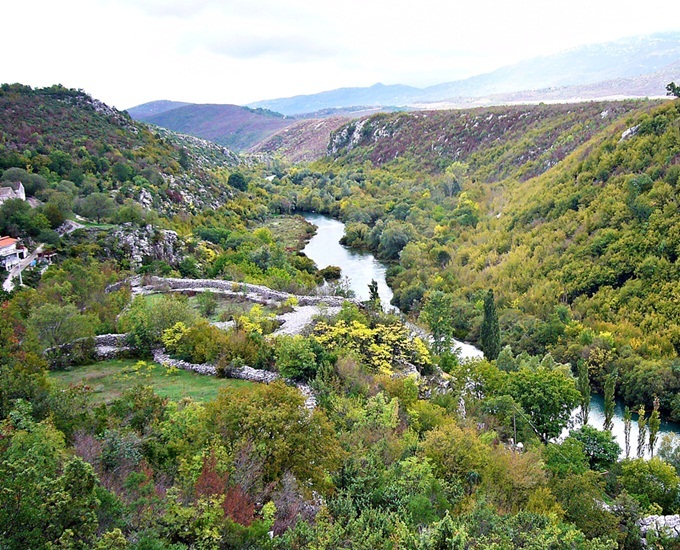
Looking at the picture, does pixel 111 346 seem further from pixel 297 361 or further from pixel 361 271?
pixel 361 271

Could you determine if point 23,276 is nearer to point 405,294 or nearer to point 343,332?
point 343,332

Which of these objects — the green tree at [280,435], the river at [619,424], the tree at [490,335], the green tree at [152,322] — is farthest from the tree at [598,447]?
the green tree at [152,322]

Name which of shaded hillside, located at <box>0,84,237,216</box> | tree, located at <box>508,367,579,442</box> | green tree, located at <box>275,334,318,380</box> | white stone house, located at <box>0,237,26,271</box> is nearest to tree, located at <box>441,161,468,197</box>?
shaded hillside, located at <box>0,84,237,216</box>

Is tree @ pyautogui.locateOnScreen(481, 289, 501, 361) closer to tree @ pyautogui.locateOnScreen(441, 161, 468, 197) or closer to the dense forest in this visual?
the dense forest

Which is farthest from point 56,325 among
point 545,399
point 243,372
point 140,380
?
point 545,399

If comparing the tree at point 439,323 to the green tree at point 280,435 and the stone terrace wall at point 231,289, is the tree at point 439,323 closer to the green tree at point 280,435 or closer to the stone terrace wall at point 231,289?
the stone terrace wall at point 231,289

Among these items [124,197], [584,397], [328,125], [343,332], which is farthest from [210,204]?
[328,125]
